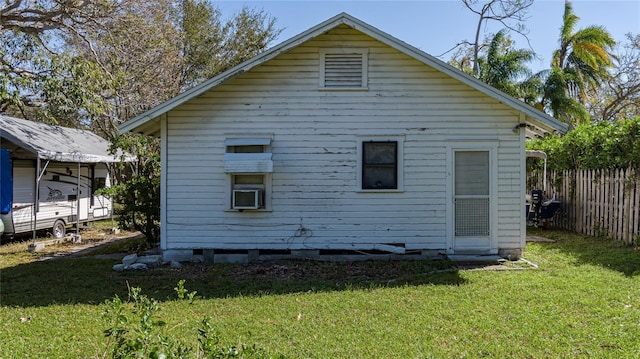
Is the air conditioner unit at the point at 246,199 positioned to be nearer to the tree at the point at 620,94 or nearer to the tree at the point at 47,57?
the tree at the point at 47,57

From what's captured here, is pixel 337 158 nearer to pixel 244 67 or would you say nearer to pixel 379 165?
pixel 379 165

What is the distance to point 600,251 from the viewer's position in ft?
30.5

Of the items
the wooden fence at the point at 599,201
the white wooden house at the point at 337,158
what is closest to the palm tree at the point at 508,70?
the wooden fence at the point at 599,201

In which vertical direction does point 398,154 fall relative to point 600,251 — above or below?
above

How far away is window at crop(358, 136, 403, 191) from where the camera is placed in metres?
8.90

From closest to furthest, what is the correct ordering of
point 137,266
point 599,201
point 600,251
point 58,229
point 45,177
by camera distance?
point 137,266 < point 600,251 < point 599,201 < point 45,177 < point 58,229

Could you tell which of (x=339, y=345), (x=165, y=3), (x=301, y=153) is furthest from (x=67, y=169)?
(x=339, y=345)

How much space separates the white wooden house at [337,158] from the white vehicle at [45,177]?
4.90 meters

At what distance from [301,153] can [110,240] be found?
728cm

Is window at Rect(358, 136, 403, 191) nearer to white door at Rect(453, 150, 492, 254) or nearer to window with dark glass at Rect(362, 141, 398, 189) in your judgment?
window with dark glass at Rect(362, 141, 398, 189)

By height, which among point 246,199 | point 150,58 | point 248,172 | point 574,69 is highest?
point 574,69

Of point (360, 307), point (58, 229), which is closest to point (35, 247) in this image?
point (58, 229)

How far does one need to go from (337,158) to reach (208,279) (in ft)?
10.8

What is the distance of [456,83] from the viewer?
885 centimetres
